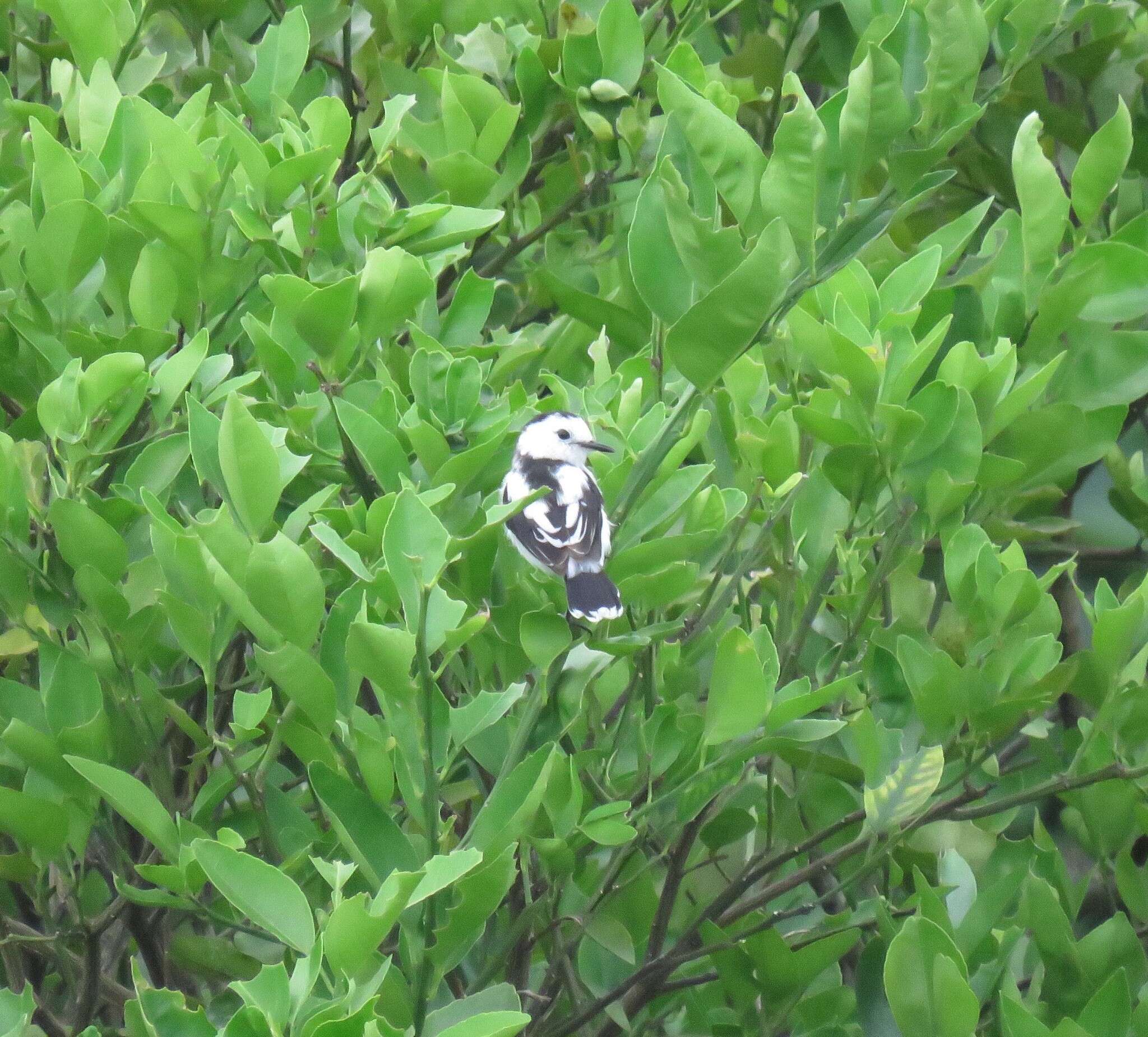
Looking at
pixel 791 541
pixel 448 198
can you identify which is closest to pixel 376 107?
pixel 448 198

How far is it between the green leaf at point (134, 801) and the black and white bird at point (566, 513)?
56 cm

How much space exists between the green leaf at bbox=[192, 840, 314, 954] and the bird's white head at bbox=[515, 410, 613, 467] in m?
0.88

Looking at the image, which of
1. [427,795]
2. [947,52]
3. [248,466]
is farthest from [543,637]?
[947,52]

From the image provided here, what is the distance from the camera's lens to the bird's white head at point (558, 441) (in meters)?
2.23

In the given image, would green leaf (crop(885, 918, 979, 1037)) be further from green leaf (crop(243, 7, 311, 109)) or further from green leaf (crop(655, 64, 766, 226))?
green leaf (crop(243, 7, 311, 109))

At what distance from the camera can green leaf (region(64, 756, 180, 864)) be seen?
5.21ft

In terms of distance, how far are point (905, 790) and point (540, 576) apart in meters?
0.57

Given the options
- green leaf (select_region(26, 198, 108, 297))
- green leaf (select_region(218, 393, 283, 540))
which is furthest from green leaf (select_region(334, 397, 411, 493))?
green leaf (select_region(26, 198, 108, 297))

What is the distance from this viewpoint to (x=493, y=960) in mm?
1920

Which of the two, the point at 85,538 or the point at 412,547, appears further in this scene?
the point at 85,538

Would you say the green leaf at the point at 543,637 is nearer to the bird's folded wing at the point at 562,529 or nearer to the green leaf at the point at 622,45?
the bird's folded wing at the point at 562,529

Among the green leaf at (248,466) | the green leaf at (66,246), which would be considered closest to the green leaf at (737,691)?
the green leaf at (248,466)

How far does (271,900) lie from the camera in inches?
56.4

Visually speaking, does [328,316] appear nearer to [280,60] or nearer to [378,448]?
[378,448]
